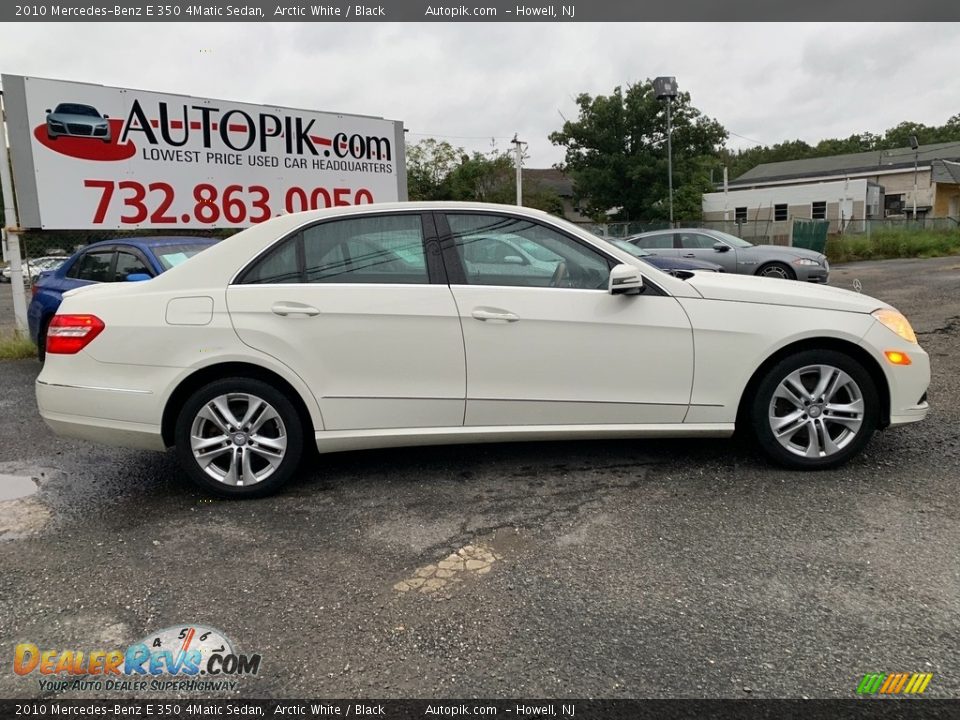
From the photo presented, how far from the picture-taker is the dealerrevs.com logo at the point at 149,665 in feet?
7.88

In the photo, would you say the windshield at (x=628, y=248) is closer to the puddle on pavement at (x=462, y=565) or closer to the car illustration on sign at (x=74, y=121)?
the puddle on pavement at (x=462, y=565)

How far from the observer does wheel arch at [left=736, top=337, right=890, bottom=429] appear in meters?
4.02

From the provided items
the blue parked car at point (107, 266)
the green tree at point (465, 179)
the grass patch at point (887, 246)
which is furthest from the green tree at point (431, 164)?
the blue parked car at point (107, 266)

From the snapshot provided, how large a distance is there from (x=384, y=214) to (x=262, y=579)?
2091mm

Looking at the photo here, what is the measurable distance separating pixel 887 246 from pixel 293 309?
98.7 ft

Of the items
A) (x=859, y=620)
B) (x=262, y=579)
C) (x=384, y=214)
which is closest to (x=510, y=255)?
(x=384, y=214)

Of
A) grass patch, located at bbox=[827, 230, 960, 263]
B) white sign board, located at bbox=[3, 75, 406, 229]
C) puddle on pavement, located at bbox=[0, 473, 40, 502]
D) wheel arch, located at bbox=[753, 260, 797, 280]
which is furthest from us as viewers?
grass patch, located at bbox=[827, 230, 960, 263]

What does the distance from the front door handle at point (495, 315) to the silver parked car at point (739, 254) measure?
11690 mm

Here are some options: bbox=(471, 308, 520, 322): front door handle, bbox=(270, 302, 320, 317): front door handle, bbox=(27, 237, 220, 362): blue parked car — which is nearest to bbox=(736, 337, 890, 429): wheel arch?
bbox=(471, 308, 520, 322): front door handle

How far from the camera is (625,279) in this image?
12.6 ft

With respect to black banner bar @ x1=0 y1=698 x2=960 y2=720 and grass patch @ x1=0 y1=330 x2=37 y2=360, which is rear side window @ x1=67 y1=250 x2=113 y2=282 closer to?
grass patch @ x1=0 y1=330 x2=37 y2=360

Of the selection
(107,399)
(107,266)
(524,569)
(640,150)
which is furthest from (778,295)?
(640,150)

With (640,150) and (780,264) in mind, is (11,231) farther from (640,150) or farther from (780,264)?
(640,150)

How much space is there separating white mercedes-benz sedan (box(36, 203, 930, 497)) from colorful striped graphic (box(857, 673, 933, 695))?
1822mm
